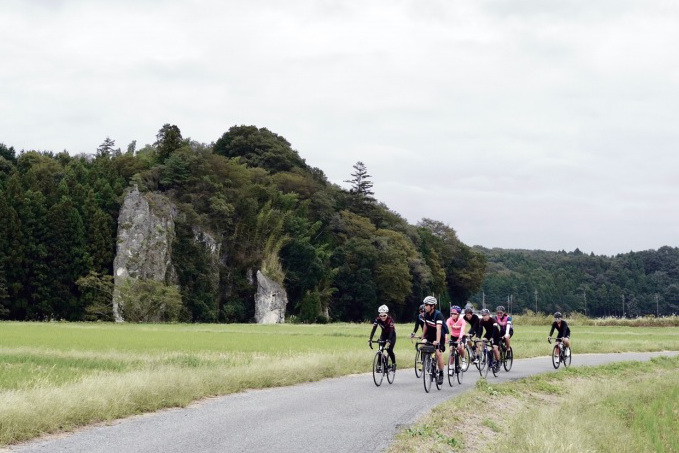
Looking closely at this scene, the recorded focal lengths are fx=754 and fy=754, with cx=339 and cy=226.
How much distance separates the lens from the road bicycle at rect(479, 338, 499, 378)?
76.4 ft

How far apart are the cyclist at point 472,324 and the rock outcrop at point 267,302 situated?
66276 mm

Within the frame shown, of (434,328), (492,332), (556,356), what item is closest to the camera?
(434,328)

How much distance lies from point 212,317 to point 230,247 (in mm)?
10846

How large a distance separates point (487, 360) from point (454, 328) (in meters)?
3.52

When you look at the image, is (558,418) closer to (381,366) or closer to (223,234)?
(381,366)

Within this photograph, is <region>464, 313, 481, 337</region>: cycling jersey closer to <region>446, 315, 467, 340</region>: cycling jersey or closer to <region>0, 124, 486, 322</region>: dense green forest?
<region>446, 315, 467, 340</region>: cycling jersey

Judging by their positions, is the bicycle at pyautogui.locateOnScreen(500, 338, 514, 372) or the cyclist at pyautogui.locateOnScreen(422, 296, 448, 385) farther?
the bicycle at pyautogui.locateOnScreen(500, 338, 514, 372)

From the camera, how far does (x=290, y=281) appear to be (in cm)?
9400

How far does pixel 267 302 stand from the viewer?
293ft

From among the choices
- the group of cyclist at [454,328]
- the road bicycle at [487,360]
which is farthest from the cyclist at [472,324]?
the road bicycle at [487,360]

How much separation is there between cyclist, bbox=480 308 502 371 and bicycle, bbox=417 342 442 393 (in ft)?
15.8

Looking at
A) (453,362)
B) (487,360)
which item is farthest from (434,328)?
(487,360)

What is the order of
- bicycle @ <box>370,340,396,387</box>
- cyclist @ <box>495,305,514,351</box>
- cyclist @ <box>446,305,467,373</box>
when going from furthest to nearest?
cyclist @ <box>495,305,514,351</box>
cyclist @ <box>446,305,467,373</box>
bicycle @ <box>370,340,396,387</box>

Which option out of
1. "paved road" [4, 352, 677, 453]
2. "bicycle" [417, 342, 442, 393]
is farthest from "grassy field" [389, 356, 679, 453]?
"bicycle" [417, 342, 442, 393]
